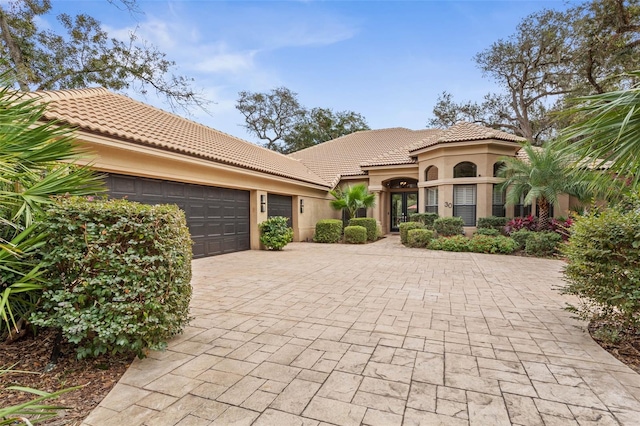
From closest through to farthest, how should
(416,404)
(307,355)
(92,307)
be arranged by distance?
(416,404)
(92,307)
(307,355)

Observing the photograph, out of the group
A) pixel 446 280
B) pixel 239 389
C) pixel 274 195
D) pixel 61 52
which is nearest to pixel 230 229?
pixel 274 195

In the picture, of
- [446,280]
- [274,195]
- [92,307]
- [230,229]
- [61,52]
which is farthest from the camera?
[61,52]

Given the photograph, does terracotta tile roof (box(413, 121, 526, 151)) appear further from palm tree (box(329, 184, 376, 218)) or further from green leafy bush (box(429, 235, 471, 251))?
A: green leafy bush (box(429, 235, 471, 251))

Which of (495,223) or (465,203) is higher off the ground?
(465,203)

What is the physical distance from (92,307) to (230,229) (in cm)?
845

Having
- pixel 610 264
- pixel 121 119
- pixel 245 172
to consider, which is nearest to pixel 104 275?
pixel 610 264

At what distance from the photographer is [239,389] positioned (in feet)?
8.63

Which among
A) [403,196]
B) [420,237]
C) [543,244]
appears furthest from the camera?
[403,196]

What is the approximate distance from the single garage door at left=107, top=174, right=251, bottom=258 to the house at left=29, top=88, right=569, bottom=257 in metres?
0.03

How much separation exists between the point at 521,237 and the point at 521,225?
47.2 inches

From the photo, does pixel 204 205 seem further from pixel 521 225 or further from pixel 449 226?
pixel 521 225

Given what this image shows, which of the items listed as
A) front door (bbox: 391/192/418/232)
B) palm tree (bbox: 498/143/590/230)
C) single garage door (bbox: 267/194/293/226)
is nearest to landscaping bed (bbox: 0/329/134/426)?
single garage door (bbox: 267/194/293/226)

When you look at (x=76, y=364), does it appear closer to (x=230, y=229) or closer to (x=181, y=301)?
(x=181, y=301)

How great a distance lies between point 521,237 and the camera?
11.5 m
